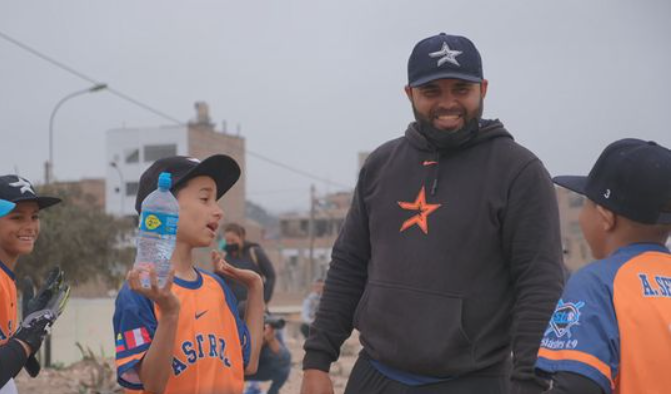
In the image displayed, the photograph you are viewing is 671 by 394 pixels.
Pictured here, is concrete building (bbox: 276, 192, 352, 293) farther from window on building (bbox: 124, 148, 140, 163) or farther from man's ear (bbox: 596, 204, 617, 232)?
man's ear (bbox: 596, 204, 617, 232)

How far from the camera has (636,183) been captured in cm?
282

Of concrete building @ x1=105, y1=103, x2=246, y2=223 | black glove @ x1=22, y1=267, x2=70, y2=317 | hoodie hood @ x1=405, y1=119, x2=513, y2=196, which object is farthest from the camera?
concrete building @ x1=105, y1=103, x2=246, y2=223

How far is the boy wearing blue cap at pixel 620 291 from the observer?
102 inches

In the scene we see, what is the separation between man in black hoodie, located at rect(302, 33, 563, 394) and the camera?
338cm

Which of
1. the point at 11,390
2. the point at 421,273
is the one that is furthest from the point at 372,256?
the point at 11,390

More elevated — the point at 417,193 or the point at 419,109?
the point at 419,109

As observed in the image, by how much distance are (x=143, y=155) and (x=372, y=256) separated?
2889 inches

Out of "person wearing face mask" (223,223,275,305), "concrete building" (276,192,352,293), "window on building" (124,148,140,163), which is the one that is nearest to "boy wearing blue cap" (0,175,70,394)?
"person wearing face mask" (223,223,275,305)

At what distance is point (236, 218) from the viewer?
246 ft

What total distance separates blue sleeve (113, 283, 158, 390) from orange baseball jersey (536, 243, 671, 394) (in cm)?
157

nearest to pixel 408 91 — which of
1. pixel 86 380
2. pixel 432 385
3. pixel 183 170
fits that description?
pixel 183 170

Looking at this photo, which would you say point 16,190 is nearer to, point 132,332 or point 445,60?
point 132,332

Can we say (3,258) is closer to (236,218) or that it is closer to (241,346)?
(241,346)

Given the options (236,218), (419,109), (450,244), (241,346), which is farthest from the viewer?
(236,218)
